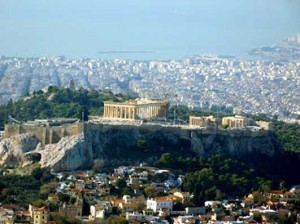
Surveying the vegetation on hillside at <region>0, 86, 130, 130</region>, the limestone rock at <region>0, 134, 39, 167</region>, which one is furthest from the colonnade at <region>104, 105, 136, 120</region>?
the limestone rock at <region>0, 134, 39, 167</region>

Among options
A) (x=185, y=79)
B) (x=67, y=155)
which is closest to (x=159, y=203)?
(x=67, y=155)

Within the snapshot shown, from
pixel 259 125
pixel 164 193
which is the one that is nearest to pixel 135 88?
pixel 259 125

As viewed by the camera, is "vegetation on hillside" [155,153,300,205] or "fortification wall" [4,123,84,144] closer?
"vegetation on hillside" [155,153,300,205]

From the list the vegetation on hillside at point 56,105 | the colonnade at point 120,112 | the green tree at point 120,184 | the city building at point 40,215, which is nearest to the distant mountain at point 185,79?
the vegetation on hillside at point 56,105

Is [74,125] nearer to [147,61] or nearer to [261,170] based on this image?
[261,170]

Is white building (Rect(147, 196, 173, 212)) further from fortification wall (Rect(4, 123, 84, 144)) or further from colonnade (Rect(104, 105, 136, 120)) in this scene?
colonnade (Rect(104, 105, 136, 120))

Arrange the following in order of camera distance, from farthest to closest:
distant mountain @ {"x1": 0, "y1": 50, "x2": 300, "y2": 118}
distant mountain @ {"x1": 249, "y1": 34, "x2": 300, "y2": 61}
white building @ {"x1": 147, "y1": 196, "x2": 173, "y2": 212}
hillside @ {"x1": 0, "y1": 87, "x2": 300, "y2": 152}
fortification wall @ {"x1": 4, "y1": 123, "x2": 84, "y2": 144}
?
distant mountain @ {"x1": 249, "y1": 34, "x2": 300, "y2": 61} < distant mountain @ {"x1": 0, "y1": 50, "x2": 300, "y2": 118} < hillside @ {"x1": 0, "y1": 87, "x2": 300, "y2": 152} < fortification wall @ {"x1": 4, "y1": 123, "x2": 84, "y2": 144} < white building @ {"x1": 147, "y1": 196, "x2": 173, "y2": 212}

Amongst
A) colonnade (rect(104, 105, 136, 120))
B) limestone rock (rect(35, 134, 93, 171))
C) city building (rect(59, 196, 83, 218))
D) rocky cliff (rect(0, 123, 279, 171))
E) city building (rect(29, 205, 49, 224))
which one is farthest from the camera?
colonnade (rect(104, 105, 136, 120))
